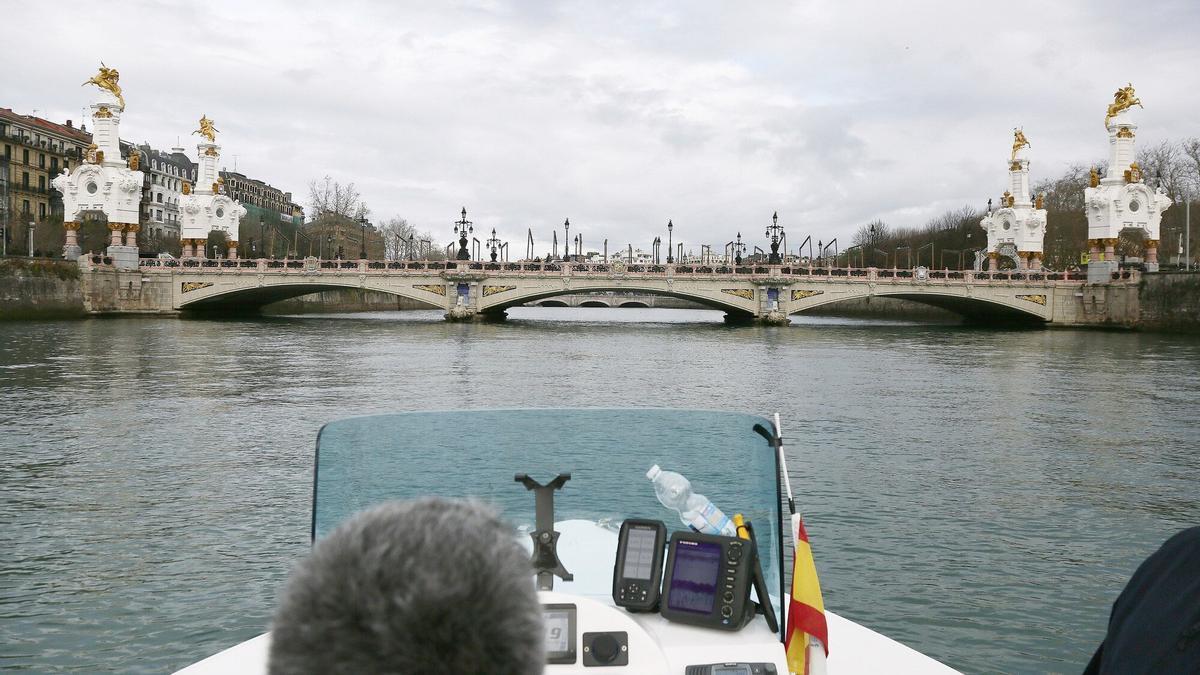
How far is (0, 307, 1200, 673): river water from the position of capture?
584cm

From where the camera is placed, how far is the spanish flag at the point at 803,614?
256cm

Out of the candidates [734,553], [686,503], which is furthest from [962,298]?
[734,553]

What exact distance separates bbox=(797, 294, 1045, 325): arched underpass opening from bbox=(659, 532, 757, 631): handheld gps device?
4650 centimetres

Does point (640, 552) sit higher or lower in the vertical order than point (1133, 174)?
lower

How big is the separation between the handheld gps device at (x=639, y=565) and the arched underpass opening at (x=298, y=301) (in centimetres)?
4618

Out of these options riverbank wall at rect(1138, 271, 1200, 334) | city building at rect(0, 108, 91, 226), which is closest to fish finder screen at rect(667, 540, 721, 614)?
riverbank wall at rect(1138, 271, 1200, 334)

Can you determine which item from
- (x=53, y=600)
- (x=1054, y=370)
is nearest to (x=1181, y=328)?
(x=1054, y=370)

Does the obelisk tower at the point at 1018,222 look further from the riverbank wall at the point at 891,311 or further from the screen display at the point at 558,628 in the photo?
the screen display at the point at 558,628

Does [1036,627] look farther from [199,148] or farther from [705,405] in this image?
[199,148]

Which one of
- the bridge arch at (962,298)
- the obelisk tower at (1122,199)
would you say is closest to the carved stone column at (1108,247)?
the obelisk tower at (1122,199)

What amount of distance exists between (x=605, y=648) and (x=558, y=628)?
0.41 feet

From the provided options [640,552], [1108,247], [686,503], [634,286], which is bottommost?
[640,552]

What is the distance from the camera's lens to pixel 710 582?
2.74 metres

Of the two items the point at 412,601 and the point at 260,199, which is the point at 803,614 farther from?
the point at 260,199
